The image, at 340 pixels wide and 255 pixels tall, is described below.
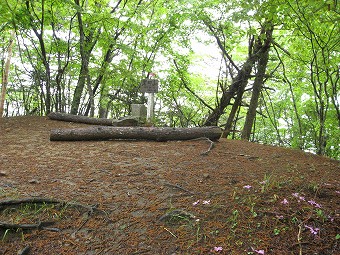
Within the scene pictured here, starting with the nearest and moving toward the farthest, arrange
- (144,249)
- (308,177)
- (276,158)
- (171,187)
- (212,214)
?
(144,249) < (212,214) < (171,187) < (308,177) < (276,158)

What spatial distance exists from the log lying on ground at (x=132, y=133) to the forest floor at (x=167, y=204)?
3.53 ft

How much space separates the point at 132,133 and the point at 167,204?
10.5 ft

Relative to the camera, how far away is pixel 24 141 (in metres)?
5.57

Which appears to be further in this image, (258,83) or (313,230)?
(258,83)

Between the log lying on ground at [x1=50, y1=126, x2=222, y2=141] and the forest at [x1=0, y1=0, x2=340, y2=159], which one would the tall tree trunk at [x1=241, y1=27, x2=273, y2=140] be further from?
the log lying on ground at [x1=50, y1=126, x2=222, y2=141]

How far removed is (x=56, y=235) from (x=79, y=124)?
20.1 feet

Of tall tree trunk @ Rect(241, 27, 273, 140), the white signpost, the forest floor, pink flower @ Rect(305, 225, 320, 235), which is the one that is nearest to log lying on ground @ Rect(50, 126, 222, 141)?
the forest floor

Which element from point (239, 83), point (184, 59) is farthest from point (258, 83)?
point (184, 59)

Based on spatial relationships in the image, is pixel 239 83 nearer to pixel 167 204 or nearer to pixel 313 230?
pixel 167 204

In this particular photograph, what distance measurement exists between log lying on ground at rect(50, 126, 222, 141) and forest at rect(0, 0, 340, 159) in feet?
3.56

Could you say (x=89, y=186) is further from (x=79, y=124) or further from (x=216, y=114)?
(x=216, y=114)

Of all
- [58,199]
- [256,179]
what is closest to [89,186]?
[58,199]

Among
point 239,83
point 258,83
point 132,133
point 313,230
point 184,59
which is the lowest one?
point 313,230

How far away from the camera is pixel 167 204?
110 inches
